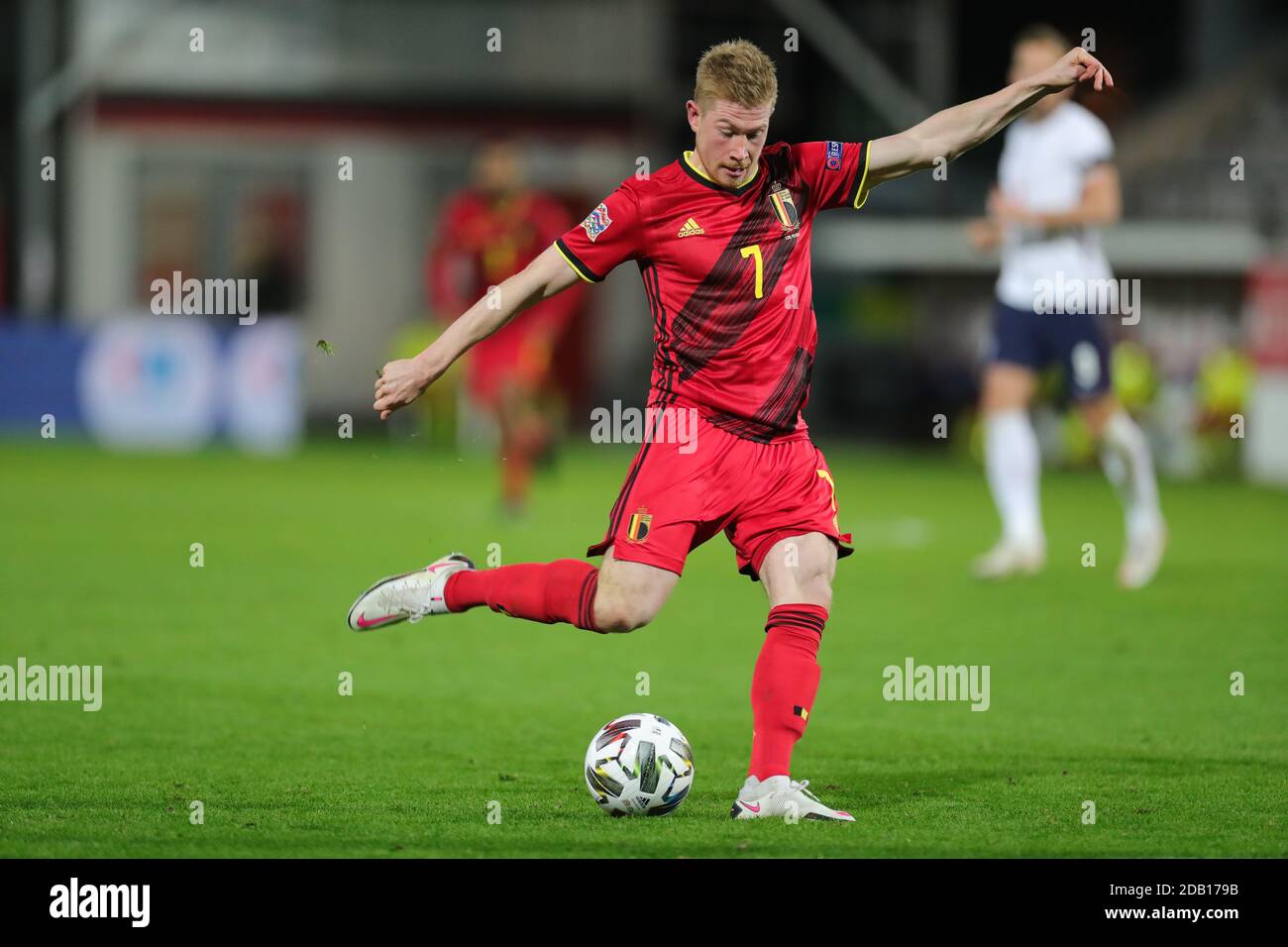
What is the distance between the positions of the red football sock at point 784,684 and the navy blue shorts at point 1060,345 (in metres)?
5.50

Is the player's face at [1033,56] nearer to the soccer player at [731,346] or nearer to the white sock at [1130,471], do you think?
the white sock at [1130,471]

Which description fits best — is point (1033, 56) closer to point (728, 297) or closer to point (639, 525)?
point (728, 297)

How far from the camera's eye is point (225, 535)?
1312cm

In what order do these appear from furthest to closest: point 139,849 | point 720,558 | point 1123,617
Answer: point 720,558
point 1123,617
point 139,849

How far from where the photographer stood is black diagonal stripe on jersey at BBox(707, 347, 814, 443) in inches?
237

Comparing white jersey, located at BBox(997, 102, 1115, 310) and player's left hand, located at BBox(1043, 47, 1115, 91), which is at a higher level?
white jersey, located at BBox(997, 102, 1115, 310)

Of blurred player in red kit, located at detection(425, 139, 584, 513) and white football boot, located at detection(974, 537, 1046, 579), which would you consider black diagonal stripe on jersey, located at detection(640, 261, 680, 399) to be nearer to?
white football boot, located at detection(974, 537, 1046, 579)

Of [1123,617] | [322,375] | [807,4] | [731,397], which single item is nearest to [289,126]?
[322,375]

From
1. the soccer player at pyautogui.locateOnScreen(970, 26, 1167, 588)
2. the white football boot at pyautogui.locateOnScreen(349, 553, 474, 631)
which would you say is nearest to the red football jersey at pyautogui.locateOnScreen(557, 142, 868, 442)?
the white football boot at pyautogui.locateOnScreen(349, 553, 474, 631)

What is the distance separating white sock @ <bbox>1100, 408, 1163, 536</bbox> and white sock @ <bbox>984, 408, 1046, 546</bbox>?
415 millimetres

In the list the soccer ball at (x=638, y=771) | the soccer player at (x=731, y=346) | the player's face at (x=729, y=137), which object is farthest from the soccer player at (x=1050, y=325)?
the soccer ball at (x=638, y=771)

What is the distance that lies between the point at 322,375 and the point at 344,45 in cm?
448

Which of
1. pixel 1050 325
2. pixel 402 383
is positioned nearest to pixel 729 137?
pixel 402 383
